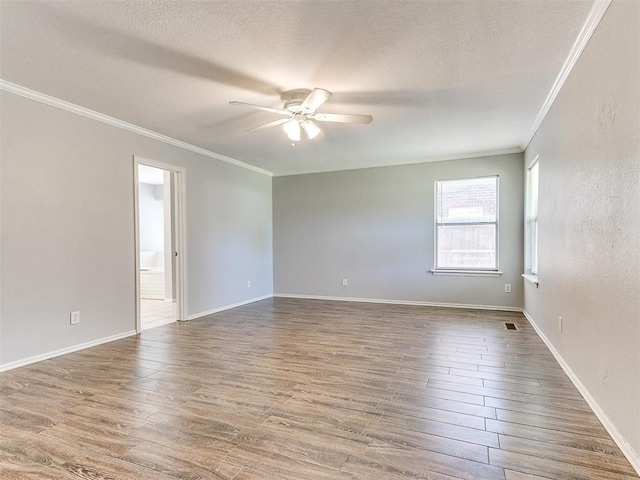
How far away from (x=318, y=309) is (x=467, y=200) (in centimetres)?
293

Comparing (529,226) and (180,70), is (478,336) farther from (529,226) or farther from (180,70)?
(180,70)

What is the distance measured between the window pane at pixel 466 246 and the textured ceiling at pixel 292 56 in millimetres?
1910

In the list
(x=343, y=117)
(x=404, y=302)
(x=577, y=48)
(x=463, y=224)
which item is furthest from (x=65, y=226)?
(x=463, y=224)

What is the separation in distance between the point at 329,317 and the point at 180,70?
11.7 ft

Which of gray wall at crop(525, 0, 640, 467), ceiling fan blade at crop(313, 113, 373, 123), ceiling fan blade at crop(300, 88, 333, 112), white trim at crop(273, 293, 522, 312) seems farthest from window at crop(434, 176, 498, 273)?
ceiling fan blade at crop(300, 88, 333, 112)

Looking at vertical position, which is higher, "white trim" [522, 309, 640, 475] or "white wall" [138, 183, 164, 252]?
"white wall" [138, 183, 164, 252]

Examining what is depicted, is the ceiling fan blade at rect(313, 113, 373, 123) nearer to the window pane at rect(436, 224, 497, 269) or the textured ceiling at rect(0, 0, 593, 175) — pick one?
the textured ceiling at rect(0, 0, 593, 175)

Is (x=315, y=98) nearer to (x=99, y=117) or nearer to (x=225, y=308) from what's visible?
(x=99, y=117)

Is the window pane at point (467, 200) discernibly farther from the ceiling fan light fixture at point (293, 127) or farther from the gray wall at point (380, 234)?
the ceiling fan light fixture at point (293, 127)

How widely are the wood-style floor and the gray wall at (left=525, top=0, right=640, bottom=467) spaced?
0.32 m

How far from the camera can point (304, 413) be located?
7.33ft

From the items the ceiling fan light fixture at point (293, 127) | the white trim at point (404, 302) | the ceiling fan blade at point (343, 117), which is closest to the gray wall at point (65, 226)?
the ceiling fan light fixture at point (293, 127)

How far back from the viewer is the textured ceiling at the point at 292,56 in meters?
2.03

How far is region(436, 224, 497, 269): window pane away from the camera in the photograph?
5512 millimetres
